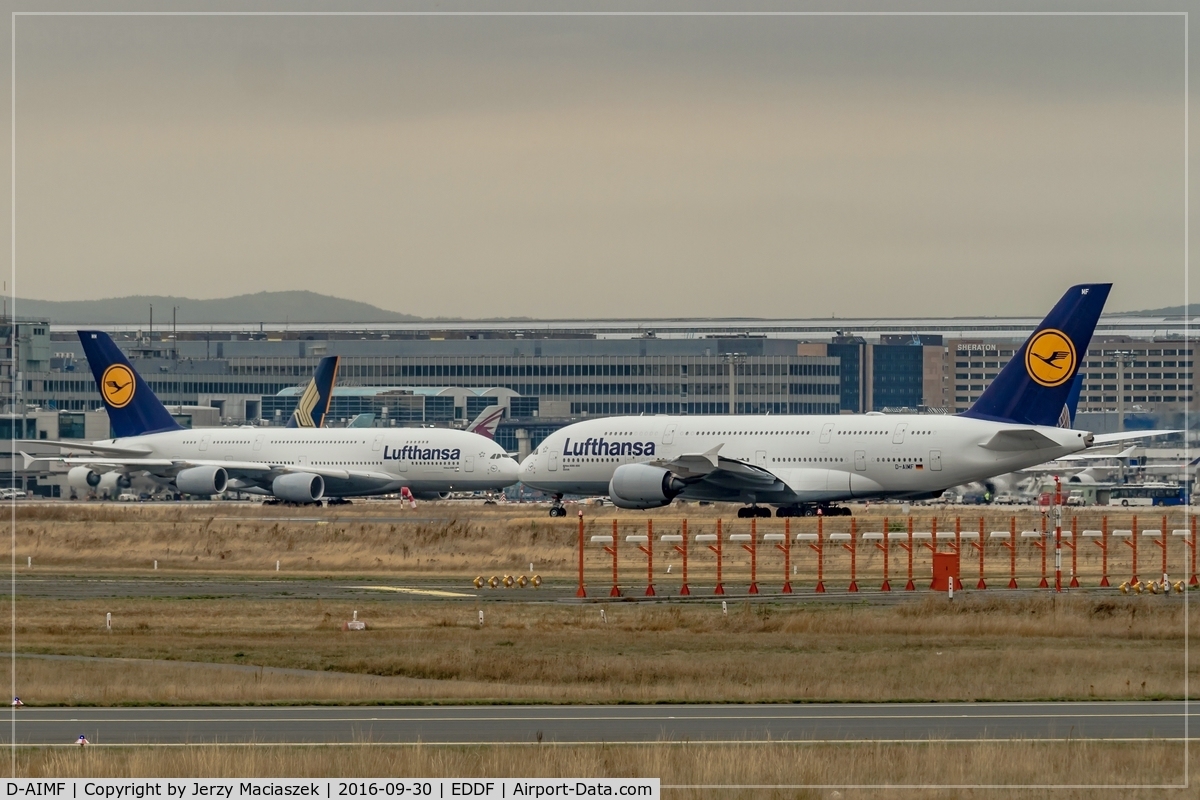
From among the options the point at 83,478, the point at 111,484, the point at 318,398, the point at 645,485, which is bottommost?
the point at 111,484

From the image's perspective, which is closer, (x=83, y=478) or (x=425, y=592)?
(x=425, y=592)

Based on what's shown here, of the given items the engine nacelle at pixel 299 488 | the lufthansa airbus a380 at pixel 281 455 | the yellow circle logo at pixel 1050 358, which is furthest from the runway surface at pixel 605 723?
the engine nacelle at pixel 299 488

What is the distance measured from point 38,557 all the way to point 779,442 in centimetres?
3254

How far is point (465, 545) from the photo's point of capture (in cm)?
6556

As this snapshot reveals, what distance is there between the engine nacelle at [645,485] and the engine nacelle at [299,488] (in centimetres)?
2828

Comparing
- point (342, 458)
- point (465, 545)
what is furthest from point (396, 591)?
point (342, 458)

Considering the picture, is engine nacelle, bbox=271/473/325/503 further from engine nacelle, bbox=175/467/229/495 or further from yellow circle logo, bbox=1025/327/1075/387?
yellow circle logo, bbox=1025/327/1075/387

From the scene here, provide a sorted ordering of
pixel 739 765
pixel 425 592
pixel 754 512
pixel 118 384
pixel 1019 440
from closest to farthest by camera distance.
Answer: pixel 739 765 → pixel 425 592 → pixel 1019 440 → pixel 754 512 → pixel 118 384

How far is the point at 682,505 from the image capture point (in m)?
96.0

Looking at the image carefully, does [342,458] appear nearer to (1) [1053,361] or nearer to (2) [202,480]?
(2) [202,480]

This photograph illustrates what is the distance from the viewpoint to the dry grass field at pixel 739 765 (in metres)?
18.8

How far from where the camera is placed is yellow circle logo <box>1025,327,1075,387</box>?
2943 inches

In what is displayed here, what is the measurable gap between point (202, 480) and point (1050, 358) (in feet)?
164

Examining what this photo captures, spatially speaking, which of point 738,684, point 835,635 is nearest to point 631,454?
point 835,635
